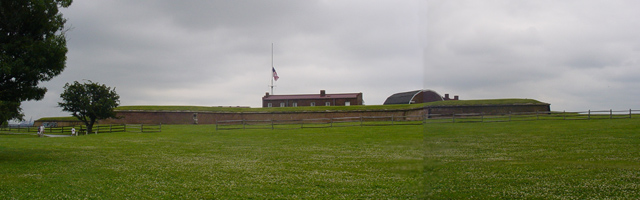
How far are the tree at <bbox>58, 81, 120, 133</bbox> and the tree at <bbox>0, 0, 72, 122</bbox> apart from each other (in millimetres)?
24953

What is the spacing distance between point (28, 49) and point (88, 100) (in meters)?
27.5

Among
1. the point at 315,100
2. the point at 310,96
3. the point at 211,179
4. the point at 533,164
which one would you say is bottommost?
the point at 211,179

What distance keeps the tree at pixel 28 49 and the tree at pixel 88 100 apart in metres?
25.0

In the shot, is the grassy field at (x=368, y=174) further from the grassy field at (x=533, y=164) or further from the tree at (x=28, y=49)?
the tree at (x=28, y=49)

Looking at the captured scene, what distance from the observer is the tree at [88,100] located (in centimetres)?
3709

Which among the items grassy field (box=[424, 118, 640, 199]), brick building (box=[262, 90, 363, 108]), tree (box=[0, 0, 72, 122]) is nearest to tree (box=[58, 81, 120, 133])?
tree (box=[0, 0, 72, 122])

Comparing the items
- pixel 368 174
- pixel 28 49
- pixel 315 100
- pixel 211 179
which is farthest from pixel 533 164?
pixel 315 100

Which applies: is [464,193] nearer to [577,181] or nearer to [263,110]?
[577,181]

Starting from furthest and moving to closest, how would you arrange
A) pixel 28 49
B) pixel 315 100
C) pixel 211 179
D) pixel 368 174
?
pixel 315 100, pixel 28 49, pixel 211 179, pixel 368 174

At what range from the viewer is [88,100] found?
123 ft

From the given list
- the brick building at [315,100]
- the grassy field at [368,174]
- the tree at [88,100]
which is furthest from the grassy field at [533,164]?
the brick building at [315,100]

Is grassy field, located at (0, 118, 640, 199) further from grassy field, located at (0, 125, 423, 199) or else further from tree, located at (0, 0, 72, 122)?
tree, located at (0, 0, 72, 122)

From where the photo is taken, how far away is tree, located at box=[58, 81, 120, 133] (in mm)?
37094

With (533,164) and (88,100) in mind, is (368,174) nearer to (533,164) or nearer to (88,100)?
(533,164)
